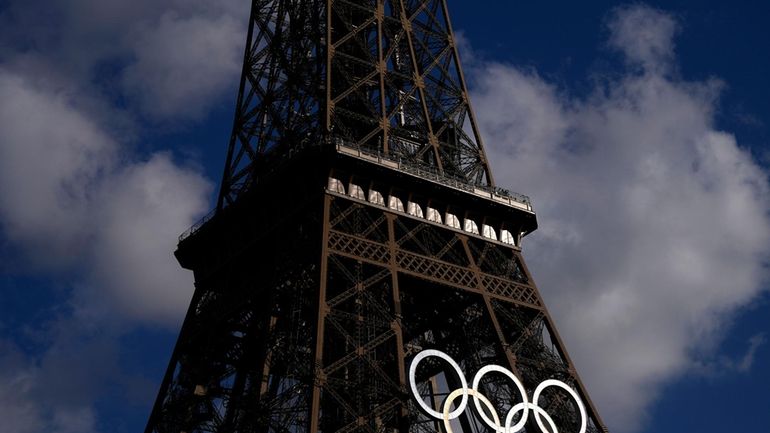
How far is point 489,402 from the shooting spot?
158ft

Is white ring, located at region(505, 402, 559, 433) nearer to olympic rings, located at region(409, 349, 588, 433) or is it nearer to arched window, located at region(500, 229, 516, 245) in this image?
olympic rings, located at region(409, 349, 588, 433)

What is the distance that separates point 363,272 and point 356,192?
4.14 meters

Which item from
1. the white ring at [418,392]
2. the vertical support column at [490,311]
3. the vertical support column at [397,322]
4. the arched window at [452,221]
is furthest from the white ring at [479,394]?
the arched window at [452,221]

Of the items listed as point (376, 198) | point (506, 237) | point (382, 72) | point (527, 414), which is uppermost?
point (382, 72)

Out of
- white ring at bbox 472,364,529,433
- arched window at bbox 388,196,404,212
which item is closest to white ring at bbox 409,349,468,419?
white ring at bbox 472,364,529,433

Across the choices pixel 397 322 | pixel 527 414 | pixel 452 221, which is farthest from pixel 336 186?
pixel 527 414

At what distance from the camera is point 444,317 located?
55500mm

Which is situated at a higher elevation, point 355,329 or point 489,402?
point 355,329

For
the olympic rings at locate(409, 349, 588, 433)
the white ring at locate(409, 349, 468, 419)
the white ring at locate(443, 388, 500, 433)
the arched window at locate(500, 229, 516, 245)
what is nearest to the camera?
Result: the white ring at locate(409, 349, 468, 419)

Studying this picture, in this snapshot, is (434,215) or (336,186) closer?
(336,186)

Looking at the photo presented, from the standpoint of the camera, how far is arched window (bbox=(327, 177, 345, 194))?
5329 centimetres

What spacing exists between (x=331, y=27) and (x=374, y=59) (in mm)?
2975

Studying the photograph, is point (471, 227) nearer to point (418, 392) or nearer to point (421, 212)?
point (421, 212)

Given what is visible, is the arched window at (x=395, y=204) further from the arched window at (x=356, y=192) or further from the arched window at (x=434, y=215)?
the arched window at (x=434, y=215)
